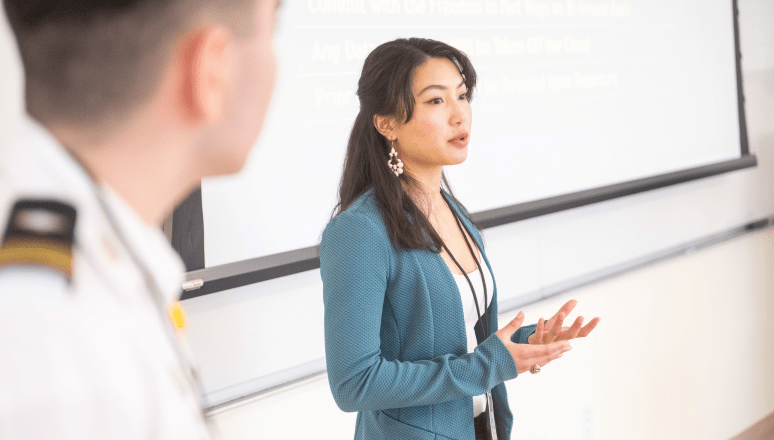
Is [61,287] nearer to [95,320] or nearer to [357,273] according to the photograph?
[95,320]

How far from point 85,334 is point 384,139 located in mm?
1035

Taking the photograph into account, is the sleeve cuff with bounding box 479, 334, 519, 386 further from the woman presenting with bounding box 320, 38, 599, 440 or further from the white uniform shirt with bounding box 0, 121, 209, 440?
the white uniform shirt with bounding box 0, 121, 209, 440

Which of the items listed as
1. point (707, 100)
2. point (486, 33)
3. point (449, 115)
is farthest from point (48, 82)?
point (707, 100)

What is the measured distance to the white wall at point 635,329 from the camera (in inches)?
63.1

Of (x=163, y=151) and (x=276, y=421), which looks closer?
(x=163, y=151)

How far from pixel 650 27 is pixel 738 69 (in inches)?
26.9

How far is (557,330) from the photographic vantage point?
1.18 m

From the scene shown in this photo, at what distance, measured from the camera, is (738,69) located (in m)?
3.00

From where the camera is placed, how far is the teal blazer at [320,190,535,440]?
3.45ft

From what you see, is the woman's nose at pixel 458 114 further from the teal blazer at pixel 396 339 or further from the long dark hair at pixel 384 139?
the teal blazer at pixel 396 339

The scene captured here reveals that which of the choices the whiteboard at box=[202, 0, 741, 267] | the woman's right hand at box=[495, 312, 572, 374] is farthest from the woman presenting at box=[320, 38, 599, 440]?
the whiteboard at box=[202, 0, 741, 267]

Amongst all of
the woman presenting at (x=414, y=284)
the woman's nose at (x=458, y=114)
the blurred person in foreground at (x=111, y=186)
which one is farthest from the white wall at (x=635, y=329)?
the blurred person in foreground at (x=111, y=186)

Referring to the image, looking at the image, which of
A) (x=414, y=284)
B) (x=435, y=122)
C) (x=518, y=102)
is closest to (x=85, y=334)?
(x=414, y=284)

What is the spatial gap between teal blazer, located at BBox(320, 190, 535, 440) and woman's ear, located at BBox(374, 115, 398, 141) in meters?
0.13
